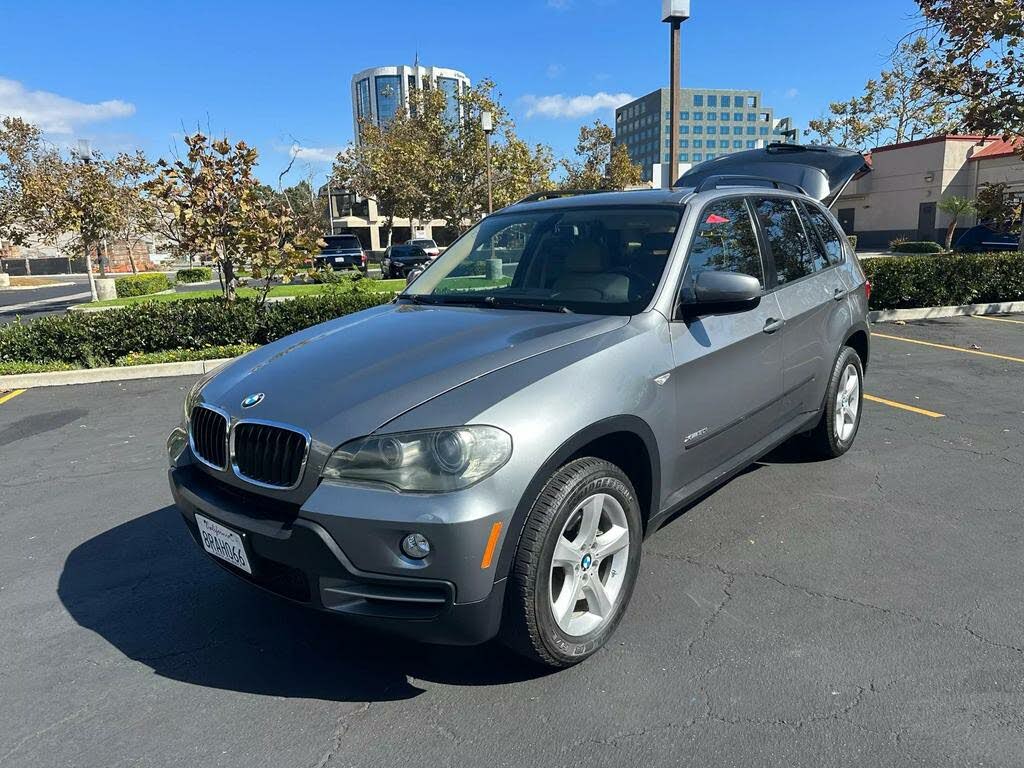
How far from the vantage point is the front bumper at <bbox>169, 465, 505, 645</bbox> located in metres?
2.23

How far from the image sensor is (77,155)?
23.1m

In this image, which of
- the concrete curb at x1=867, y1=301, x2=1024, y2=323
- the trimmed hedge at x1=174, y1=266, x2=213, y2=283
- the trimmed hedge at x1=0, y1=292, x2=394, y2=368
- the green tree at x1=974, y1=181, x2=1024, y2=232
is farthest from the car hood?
the trimmed hedge at x1=174, y1=266, x2=213, y2=283

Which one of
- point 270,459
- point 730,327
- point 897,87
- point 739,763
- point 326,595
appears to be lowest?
point 739,763

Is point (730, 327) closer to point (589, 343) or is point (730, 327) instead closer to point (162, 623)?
point (589, 343)

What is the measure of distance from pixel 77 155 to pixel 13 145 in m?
12.4

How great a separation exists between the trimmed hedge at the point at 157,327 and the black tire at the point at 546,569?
7.78 m

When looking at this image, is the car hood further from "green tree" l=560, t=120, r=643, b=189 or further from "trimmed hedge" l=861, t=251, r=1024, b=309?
"green tree" l=560, t=120, r=643, b=189

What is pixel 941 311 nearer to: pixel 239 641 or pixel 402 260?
pixel 239 641

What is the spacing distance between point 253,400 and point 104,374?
7.23 metres

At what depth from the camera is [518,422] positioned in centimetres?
232

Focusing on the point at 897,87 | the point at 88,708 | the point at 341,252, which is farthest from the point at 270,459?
the point at 897,87

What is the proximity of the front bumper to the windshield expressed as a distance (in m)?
1.48

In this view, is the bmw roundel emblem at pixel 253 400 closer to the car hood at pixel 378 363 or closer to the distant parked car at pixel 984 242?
the car hood at pixel 378 363

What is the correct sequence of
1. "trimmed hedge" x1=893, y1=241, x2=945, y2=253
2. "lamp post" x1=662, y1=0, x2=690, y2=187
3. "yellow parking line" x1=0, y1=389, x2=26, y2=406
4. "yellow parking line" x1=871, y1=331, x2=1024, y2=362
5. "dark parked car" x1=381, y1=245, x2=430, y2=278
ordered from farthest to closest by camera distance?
"trimmed hedge" x1=893, y1=241, x2=945, y2=253 < "dark parked car" x1=381, y1=245, x2=430, y2=278 < "lamp post" x1=662, y1=0, x2=690, y2=187 < "yellow parking line" x1=871, y1=331, x2=1024, y2=362 < "yellow parking line" x1=0, y1=389, x2=26, y2=406
